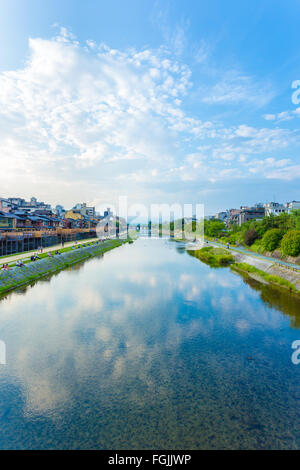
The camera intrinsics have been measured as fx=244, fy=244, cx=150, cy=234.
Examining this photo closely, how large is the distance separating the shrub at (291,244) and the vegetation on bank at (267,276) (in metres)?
4.42

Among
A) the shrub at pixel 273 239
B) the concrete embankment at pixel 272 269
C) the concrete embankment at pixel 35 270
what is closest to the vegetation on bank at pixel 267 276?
the concrete embankment at pixel 272 269

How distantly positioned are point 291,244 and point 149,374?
28636mm

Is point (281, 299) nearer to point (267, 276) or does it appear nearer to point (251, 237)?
point (267, 276)

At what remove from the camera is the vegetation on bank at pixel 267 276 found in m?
26.3

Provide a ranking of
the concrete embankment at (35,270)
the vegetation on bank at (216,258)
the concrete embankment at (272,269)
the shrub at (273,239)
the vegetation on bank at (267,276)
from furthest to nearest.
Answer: the vegetation on bank at (216,258) < the shrub at (273,239) < the concrete embankment at (272,269) < the vegetation on bank at (267,276) < the concrete embankment at (35,270)

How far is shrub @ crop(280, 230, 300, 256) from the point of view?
1241 inches

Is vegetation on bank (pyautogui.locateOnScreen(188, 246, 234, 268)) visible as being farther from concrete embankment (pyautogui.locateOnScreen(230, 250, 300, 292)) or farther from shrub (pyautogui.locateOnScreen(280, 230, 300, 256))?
shrub (pyautogui.locateOnScreen(280, 230, 300, 256))

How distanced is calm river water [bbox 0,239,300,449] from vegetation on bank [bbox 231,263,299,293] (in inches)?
177

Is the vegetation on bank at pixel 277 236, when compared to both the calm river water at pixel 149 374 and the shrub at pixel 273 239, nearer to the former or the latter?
the shrub at pixel 273 239

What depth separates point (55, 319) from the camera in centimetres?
1745

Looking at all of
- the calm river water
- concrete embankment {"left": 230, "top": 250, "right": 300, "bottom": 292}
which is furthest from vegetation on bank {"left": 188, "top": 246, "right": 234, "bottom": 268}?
the calm river water

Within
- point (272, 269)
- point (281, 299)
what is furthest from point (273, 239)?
point (281, 299)

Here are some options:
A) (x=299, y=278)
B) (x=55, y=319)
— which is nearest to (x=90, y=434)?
(x=55, y=319)
